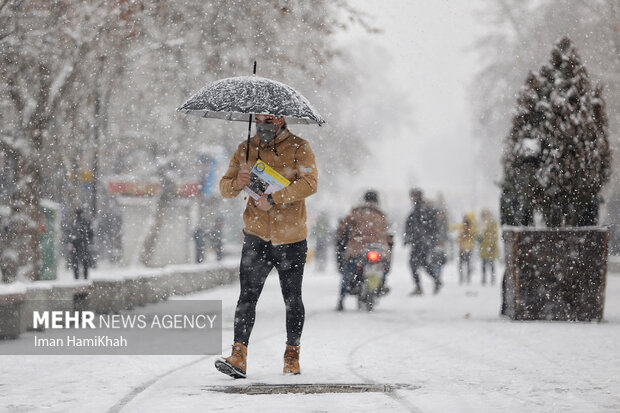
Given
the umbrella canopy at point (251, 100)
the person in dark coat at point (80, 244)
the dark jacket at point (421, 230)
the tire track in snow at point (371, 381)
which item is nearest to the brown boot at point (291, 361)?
the tire track in snow at point (371, 381)

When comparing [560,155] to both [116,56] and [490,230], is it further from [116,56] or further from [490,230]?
[490,230]

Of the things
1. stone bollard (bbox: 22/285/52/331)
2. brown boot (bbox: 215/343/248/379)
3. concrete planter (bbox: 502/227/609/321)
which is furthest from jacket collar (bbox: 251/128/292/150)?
concrete planter (bbox: 502/227/609/321)

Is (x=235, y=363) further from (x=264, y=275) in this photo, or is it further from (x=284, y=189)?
(x=284, y=189)

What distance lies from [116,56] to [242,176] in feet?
29.1

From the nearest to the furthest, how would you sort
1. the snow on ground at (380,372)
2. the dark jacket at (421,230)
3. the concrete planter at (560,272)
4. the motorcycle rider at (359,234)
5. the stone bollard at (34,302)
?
the snow on ground at (380,372)
the stone bollard at (34,302)
the concrete planter at (560,272)
the motorcycle rider at (359,234)
the dark jacket at (421,230)

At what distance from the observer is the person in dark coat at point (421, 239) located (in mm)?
20141

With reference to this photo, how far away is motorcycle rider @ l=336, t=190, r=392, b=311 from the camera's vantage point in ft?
49.8

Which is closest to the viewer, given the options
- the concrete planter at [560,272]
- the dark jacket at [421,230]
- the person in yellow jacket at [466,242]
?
the concrete planter at [560,272]

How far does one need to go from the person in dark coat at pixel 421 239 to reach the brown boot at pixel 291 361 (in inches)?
490

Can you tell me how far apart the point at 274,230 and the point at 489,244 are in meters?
17.5

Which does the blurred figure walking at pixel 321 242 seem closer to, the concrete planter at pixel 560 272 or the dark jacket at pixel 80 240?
the dark jacket at pixel 80 240

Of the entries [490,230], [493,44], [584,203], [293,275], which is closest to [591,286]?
[584,203]

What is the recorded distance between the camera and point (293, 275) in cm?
750

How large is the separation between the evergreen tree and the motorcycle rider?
110 inches
